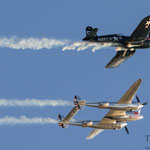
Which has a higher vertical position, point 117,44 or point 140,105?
point 117,44

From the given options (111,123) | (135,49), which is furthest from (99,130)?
(135,49)

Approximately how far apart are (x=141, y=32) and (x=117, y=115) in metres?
9.23

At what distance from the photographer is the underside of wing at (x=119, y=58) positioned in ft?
261

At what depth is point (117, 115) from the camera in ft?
258

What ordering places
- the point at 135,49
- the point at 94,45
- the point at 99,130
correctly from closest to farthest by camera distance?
the point at 94,45 < the point at 135,49 < the point at 99,130

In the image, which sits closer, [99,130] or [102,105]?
[102,105]

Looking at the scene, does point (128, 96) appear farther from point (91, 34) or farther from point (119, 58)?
point (91, 34)

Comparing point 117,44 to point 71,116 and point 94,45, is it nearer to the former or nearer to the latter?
point 94,45

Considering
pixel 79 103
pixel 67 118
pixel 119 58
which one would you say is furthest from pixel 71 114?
pixel 119 58

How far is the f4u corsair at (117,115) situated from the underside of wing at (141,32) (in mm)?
4060

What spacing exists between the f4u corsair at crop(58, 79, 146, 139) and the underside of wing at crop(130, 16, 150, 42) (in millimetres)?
4060

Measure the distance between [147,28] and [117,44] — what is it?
325cm

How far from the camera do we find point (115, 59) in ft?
264

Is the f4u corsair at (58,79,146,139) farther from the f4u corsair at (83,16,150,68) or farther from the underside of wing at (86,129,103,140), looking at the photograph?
the underside of wing at (86,129,103,140)
